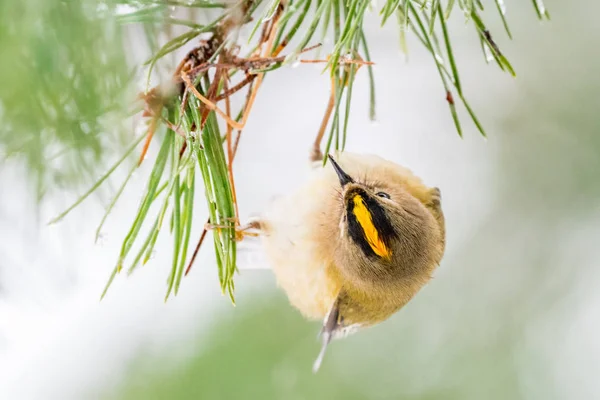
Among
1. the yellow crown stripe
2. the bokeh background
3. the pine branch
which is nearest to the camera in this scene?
the pine branch

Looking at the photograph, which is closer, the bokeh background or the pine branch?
the pine branch

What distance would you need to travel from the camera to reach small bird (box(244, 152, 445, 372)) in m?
0.93

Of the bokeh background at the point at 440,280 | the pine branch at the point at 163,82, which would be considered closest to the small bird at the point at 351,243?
the pine branch at the point at 163,82

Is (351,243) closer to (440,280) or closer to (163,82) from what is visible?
(163,82)

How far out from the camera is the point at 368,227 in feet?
2.98

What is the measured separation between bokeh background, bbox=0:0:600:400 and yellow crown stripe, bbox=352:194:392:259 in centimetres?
83

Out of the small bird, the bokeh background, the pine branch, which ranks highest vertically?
the pine branch

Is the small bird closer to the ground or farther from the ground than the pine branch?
closer to the ground

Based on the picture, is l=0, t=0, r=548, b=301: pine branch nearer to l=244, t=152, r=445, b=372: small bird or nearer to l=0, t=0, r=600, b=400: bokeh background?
l=244, t=152, r=445, b=372: small bird

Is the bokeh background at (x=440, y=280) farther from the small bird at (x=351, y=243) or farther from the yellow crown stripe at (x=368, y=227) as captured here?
the yellow crown stripe at (x=368, y=227)

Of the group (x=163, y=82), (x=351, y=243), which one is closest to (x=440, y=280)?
(x=351, y=243)

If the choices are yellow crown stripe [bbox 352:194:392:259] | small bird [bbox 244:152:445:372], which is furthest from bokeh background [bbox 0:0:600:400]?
yellow crown stripe [bbox 352:194:392:259]

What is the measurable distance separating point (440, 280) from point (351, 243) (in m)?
1.34

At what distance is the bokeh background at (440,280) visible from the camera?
1.86 m
